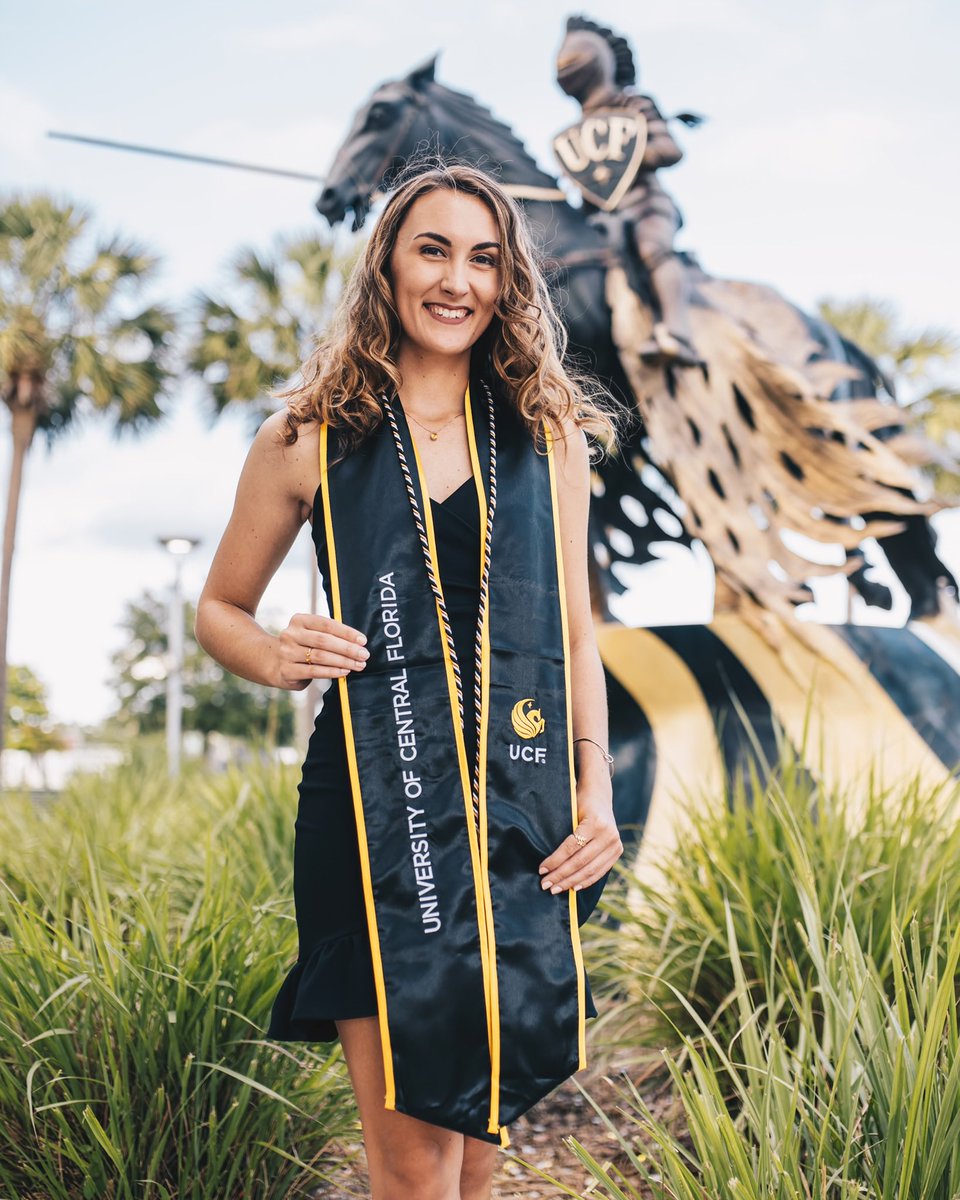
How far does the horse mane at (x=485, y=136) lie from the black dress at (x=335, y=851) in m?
4.89

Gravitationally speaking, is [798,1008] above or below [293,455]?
below

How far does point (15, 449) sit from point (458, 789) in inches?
673

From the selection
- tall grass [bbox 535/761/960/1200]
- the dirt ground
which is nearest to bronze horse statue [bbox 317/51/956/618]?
tall grass [bbox 535/761/960/1200]

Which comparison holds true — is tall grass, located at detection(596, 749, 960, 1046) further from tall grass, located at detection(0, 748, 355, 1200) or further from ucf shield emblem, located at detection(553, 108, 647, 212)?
ucf shield emblem, located at detection(553, 108, 647, 212)

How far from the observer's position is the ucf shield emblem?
5930mm

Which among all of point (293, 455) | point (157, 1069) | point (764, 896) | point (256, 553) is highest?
point (293, 455)

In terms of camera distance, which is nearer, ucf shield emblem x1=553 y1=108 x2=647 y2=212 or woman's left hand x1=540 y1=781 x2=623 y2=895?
woman's left hand x1=540 y1=781 x2=623 y2=895

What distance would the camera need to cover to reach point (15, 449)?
17.1m

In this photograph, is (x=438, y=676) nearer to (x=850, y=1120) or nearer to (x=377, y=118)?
(x=850, y=1120)

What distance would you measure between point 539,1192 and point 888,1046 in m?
1.19

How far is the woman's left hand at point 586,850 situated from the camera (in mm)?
1571

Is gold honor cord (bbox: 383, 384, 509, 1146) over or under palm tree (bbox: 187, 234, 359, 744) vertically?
under

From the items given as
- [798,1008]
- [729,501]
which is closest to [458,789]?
[798,1008]

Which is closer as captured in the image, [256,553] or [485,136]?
[256,553]
